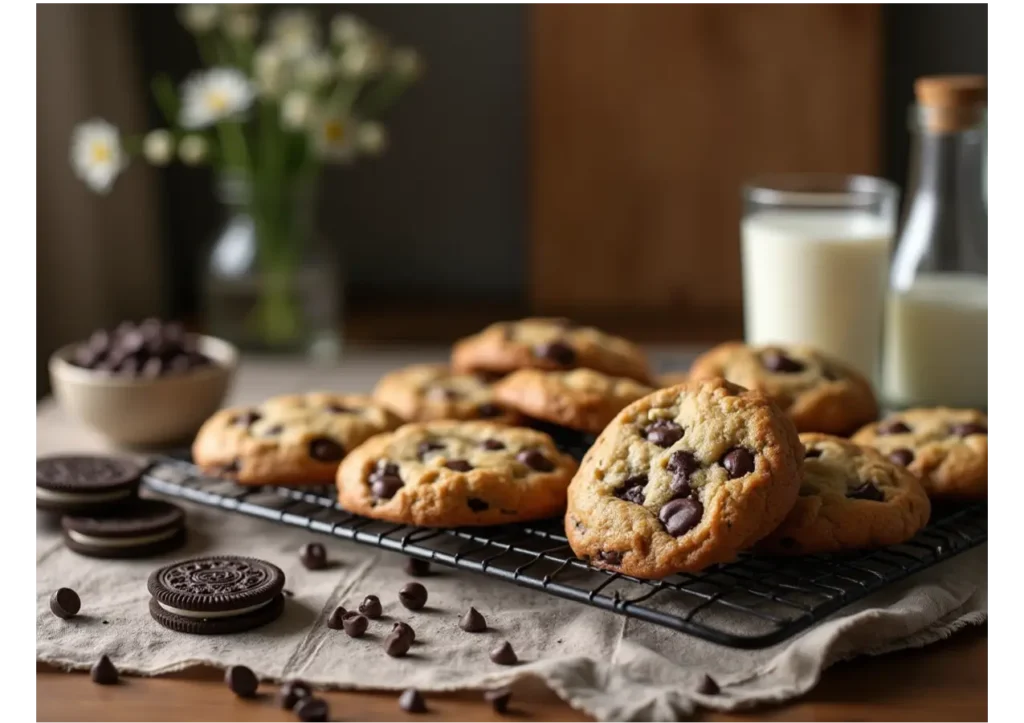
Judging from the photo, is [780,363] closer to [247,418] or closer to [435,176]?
[247,418]

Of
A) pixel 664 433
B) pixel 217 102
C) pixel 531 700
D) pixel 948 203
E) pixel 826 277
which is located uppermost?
pixel 217 102

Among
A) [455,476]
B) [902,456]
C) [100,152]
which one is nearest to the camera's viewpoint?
[455,476]

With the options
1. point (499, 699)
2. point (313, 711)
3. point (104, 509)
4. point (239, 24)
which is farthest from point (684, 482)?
point (239, 24)

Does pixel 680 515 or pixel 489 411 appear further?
pixel 489 411

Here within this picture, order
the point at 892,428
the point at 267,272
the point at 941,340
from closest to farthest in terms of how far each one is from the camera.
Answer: the point at 892,428 < the point at 941,340 < the point at 267,272

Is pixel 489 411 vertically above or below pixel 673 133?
below

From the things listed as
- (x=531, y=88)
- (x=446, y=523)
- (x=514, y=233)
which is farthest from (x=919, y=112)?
(x=514, y=233)
